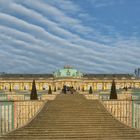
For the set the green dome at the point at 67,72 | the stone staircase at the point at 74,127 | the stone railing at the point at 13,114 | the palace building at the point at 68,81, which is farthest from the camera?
the green dome at the point at 67,72

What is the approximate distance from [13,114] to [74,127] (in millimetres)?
3860

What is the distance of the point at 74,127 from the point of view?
19.6 m

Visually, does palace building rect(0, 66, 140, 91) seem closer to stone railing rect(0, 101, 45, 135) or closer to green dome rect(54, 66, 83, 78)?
green dome rect(54, 66, 83, 78)

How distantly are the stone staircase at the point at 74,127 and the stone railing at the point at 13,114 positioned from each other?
2.78 feet

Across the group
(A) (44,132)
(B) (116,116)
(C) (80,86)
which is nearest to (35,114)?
(A) (44,132)

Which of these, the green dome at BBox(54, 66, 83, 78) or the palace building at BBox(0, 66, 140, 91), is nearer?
the palace building at BBox(0, 66, 140, 91)

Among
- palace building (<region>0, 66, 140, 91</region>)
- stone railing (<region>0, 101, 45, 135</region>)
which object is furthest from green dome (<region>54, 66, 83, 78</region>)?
stone railing (<region>0, 101, 45, 135</region>)

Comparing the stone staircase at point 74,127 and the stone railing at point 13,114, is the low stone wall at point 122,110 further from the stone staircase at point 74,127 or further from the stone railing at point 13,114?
the stone railing at point 13,114

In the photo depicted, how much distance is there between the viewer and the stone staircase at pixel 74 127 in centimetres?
1861

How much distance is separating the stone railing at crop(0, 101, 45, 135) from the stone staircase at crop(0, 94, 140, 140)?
0.85 metres

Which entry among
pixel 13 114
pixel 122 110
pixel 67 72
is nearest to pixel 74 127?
pixel 13 114

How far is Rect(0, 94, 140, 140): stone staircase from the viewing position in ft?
61.1

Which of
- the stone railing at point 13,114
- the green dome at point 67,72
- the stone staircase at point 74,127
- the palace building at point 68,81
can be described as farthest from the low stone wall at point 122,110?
the green dome at point 67,72

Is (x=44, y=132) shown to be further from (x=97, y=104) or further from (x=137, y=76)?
(x=137, y=76)
